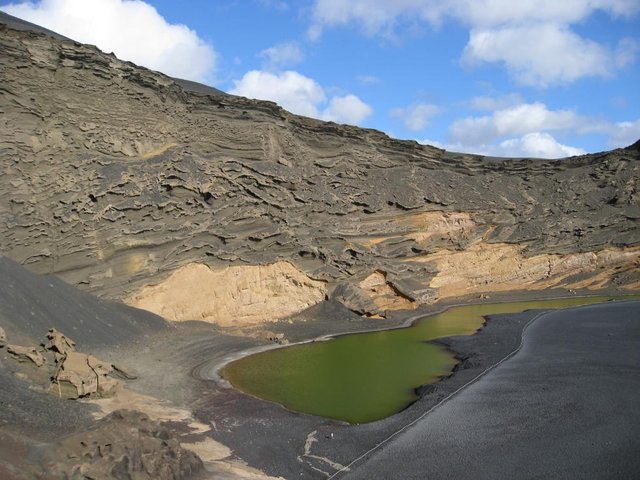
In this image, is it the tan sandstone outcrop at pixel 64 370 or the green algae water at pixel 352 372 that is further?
the green algae water at pixel 352 372

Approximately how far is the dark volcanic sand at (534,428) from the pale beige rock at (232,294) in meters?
12.1

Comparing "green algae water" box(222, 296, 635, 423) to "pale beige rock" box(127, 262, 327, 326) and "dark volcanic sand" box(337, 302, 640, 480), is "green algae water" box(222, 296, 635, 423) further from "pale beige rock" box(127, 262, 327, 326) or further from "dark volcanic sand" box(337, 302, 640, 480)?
"pale beige rock" box(127, 262, 327, 326)

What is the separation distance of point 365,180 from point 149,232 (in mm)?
14086

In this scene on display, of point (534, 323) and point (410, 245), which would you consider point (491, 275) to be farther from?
point (534, 323)

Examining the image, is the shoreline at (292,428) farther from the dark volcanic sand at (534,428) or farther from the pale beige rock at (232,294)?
the pale beige rock at (232,294)

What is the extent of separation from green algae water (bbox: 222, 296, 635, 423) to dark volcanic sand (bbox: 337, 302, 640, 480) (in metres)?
2.43

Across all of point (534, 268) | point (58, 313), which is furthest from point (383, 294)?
point (58, 313)

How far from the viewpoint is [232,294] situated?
2464 cm

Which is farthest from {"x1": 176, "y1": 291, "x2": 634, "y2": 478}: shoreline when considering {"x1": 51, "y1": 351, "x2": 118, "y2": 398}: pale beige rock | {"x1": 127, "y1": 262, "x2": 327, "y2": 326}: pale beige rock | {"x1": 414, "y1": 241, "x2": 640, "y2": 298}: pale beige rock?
{"x1": 414, "y1": 241, "x2": 640, "y2": 298}: pale beige rock

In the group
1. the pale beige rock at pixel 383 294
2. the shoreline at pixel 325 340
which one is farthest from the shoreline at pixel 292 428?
the pale beige rock at pixel 383 294

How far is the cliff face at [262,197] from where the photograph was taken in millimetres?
21328

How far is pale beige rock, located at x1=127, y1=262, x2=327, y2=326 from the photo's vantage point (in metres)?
22.9

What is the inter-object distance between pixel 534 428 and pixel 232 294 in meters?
16.0

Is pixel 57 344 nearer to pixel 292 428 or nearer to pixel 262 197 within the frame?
pixel 292 428
